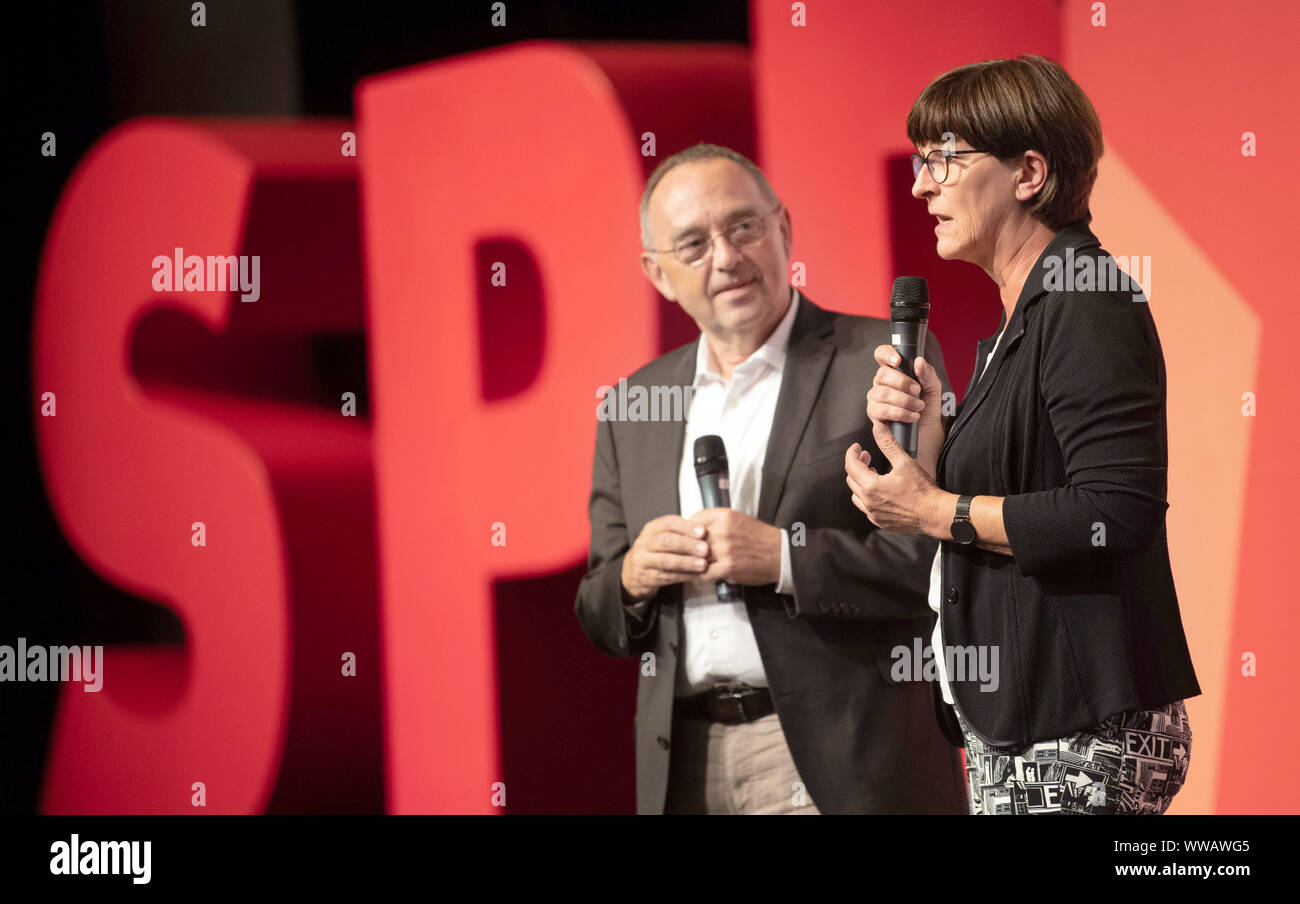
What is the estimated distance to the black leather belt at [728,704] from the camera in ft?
9.06

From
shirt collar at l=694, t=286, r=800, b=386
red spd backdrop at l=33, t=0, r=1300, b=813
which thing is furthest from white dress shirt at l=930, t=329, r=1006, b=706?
red spd backdrop at l=33, t=0, r=1300, b=813

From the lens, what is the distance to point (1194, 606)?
3.11m

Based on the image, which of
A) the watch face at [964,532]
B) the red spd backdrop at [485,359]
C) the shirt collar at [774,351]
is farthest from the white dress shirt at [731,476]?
the watch face at [964,532]

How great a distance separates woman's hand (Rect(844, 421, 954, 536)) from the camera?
215 cm

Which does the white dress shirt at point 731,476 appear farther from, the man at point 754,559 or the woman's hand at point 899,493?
the woman's hand at point 899,493

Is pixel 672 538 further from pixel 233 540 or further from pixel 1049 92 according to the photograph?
pixel 233 540

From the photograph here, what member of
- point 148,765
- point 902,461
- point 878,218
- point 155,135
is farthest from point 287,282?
point 902,461

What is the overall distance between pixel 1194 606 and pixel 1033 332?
145cm

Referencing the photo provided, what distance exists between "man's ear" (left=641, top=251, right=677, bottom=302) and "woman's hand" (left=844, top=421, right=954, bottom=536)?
3.29 feet

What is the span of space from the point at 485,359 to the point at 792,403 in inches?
46.0

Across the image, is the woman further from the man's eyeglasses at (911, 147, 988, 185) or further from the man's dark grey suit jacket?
the man's dark grey suit jacket

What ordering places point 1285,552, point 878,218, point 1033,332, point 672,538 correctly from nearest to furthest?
point 1033,332 < point 672,538 < point 1285,552 < point 878,218

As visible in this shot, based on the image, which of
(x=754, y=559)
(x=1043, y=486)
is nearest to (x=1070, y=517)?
(x=1043, y=486)
